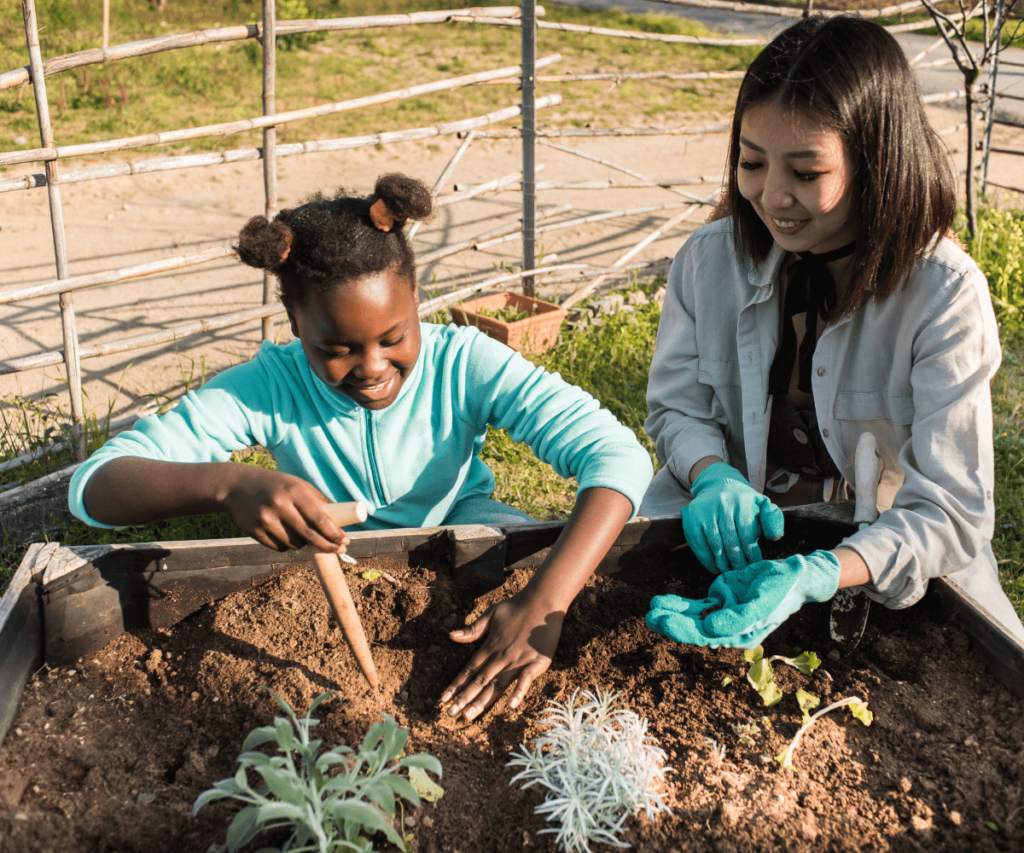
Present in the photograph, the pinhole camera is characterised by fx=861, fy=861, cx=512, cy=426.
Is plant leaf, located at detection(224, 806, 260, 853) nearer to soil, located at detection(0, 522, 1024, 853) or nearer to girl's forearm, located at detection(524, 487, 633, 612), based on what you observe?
soil, located at detection(0, 522, 1024, 853)

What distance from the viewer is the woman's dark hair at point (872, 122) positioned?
5.00 ft

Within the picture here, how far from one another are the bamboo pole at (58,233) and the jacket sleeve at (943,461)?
217 centimetres

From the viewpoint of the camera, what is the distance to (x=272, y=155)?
287 cm

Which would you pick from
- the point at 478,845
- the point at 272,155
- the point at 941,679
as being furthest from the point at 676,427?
the point at 272,155

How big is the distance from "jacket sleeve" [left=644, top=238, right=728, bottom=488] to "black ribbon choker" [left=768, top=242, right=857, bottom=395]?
17 cm

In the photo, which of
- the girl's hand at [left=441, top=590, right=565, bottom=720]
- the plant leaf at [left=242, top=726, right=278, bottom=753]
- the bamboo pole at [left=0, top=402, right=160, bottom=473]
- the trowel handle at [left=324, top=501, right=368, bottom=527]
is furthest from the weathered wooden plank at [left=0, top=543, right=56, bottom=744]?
the bamboo pole at [left=0, top=402, right=160, bottom=473]

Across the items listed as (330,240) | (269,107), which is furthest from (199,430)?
(269,107)

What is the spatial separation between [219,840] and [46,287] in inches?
76.8

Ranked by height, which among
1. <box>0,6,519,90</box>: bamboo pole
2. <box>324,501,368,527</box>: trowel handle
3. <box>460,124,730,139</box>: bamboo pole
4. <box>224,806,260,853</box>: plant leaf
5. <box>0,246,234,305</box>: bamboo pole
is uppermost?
<box>0,6,519,90</box>: bamboo pole

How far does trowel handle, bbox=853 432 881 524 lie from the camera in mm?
1577

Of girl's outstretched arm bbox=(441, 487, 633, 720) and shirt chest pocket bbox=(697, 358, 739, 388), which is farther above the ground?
shirt chest pocket bbox=(697, 358, 739, 388)

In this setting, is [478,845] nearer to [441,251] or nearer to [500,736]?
[500,736]

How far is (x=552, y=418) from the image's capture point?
1.73 m

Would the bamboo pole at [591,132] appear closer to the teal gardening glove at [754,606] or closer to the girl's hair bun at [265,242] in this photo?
the girl's hair bun at [265,242]
